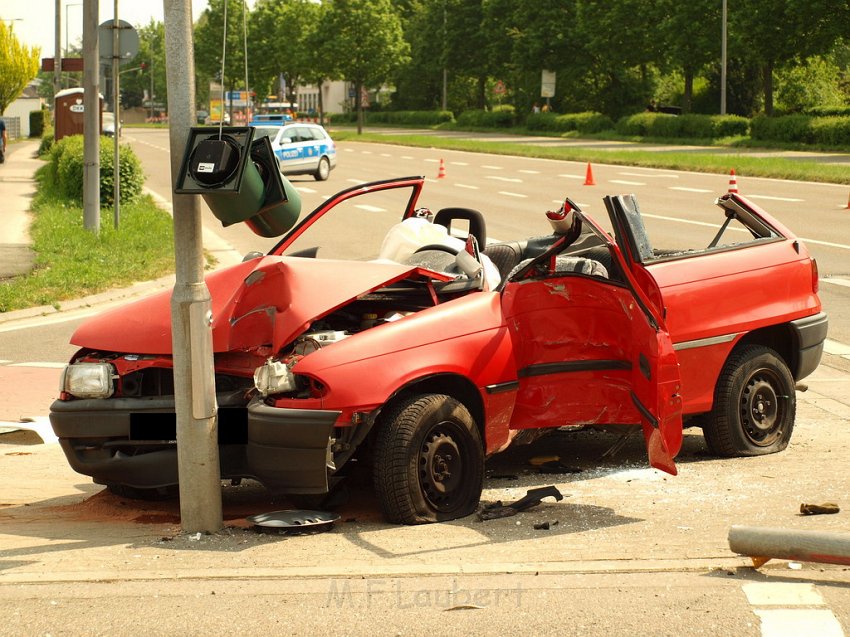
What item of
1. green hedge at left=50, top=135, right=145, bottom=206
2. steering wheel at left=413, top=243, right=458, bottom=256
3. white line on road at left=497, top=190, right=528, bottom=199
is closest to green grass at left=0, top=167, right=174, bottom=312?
green hedge at left=50, top=135, right=145, bottom=206

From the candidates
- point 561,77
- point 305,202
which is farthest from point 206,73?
point 305,202

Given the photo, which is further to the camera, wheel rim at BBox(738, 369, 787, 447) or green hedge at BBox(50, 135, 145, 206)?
green hedge at BBox(50, 135, 145, 206)

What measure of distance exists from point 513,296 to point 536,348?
0.28 m

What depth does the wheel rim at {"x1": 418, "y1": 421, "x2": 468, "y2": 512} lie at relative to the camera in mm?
5898

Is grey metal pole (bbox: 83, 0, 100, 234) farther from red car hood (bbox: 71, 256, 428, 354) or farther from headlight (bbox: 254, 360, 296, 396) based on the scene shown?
headlight (bbox: 254, 360, 296, 396)

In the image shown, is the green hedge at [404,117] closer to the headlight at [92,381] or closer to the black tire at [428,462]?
the headlight at [92,381]

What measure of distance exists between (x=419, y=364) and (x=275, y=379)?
25.4 inches

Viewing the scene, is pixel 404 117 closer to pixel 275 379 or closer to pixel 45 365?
pixel 45 365

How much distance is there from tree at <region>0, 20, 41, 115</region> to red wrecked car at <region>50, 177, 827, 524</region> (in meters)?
77.2

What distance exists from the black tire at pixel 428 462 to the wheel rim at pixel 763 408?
6.21 ft

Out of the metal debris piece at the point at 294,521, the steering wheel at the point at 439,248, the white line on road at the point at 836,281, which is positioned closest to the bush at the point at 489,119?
the white line on road at the point at 836,281

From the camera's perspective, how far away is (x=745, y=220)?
8.02 m

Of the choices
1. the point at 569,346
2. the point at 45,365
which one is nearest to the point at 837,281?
the point at 45,365

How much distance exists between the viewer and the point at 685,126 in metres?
52.5
